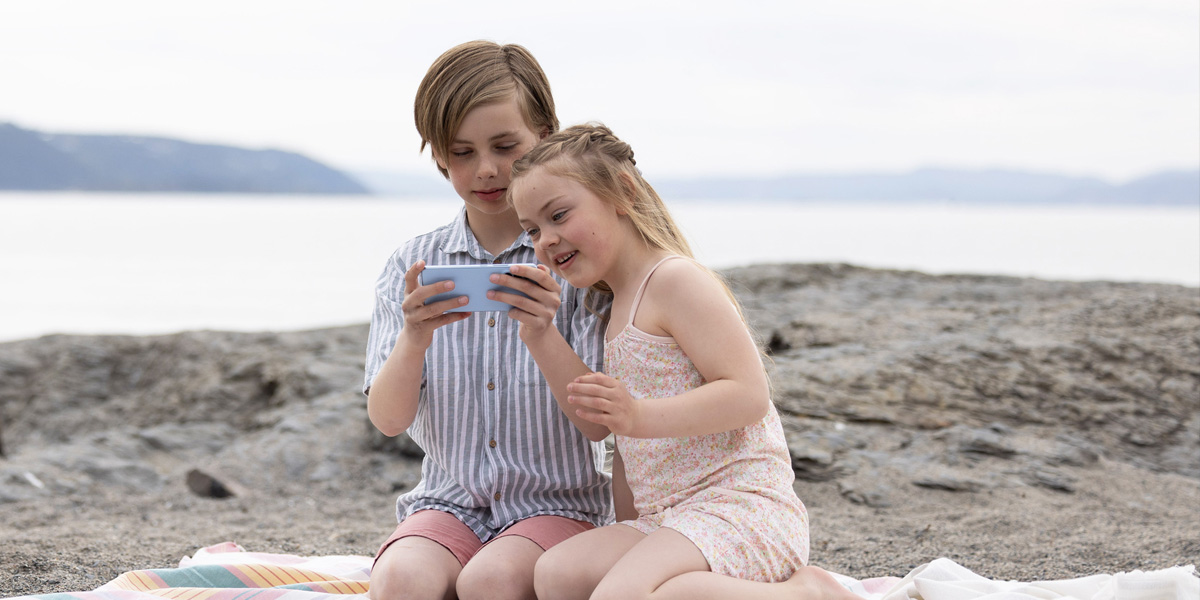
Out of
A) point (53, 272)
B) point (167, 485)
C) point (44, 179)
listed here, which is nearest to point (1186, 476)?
point (167, 485)

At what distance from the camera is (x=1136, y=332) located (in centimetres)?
612

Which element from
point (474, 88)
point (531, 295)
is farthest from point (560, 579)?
point (474, 88)

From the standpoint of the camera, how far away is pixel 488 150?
2570mm

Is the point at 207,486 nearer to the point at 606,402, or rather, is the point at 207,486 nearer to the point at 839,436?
the point at 839,436

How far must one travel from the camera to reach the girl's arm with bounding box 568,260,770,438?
214 centimetres

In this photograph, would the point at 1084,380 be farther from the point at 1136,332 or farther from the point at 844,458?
the point at 844,458

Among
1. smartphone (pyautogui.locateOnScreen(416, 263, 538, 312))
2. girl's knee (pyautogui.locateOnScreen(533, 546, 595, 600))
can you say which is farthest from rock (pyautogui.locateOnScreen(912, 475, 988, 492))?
Result: smartphone (pyautogui.locateOnScreen(416, 263, 538, 312))

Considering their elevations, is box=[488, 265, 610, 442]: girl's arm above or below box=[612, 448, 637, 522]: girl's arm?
above

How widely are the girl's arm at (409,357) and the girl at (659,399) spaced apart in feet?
0.61

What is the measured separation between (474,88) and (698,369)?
90 centimetres

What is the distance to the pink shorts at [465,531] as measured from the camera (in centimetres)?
253

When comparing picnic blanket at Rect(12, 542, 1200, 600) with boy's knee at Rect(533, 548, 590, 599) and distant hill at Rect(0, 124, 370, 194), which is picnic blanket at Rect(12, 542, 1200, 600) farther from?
distant hill at Rect(0, 124, 370, 194)

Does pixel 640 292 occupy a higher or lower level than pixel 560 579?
higher

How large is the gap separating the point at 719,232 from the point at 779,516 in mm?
24390
